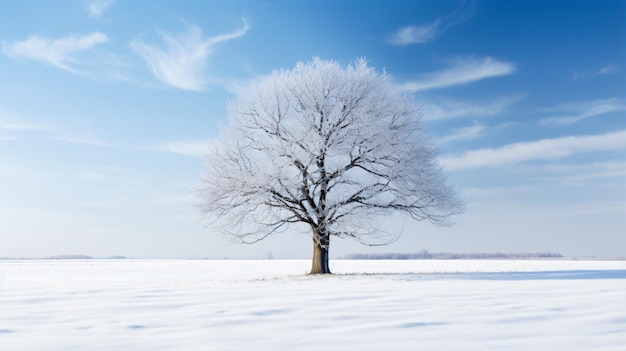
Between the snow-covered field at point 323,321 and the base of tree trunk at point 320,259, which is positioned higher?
the base of tree trunk at point 320,259

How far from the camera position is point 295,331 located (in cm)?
843

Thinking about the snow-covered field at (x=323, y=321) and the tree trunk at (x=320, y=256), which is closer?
the snow-covered field at (x=323, y=321)

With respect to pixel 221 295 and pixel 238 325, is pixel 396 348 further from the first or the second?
pixel 221 295

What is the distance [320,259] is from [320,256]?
0.48 feet

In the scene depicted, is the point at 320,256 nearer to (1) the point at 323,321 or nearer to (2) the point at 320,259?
(2) the point at 320,259

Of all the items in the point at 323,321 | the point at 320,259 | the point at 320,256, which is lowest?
the point at 323,321

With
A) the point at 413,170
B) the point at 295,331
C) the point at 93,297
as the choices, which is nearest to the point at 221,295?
the point at 93,297

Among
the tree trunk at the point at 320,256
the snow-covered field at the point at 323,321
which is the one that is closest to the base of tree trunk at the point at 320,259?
the tree trunk at the point at 320,256

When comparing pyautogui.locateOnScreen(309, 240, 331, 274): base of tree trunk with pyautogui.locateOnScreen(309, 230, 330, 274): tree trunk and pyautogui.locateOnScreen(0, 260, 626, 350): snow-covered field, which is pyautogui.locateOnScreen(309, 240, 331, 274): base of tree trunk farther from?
pyautogui.locateOnScreen(0, 260, 626, 350): snow-covered field

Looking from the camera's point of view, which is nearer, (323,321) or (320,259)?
(323,321)

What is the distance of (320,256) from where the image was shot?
83.6ft

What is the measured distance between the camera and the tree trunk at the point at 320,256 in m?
25.3

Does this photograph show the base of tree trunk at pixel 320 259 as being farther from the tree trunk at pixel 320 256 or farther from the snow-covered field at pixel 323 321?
the snow-covered field at pixel 323 321

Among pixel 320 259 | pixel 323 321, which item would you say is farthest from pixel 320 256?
pixel 323 321
